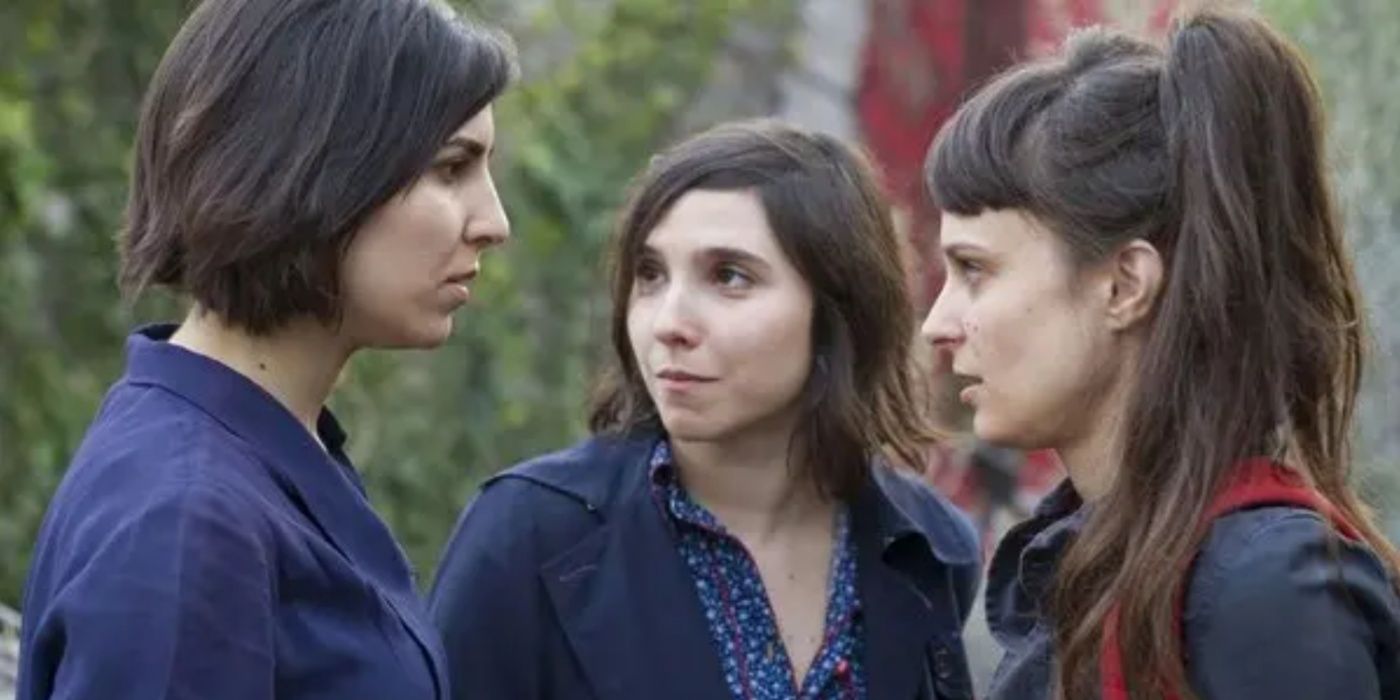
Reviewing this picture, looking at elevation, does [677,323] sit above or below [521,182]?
below

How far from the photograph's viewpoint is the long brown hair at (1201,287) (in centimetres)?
296

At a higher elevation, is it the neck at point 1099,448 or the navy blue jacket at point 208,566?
the neck at point 1099,448

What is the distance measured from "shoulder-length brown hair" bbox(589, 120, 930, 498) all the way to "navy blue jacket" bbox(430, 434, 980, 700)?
108 mm

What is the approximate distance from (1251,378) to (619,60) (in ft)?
15.2

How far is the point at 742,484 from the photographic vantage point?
395cm

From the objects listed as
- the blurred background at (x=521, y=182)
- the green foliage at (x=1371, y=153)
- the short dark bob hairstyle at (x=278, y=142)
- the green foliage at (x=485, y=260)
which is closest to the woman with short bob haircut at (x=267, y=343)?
the short dark bob hairstyle at (x=278, y=142)

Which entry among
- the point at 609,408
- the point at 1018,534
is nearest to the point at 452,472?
the point at 609,408

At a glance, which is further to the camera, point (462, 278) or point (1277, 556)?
point (462, 278)

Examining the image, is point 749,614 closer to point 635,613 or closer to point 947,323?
point 635,613

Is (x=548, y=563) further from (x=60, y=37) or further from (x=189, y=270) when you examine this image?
(x=60, y=37)

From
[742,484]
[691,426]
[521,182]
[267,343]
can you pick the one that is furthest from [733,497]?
[521,182]

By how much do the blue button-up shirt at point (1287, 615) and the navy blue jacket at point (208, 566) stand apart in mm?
737

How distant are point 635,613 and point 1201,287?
1.07 metres

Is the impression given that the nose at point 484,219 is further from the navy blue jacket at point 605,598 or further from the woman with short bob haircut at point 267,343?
the navy blue jacket at point 605,598
